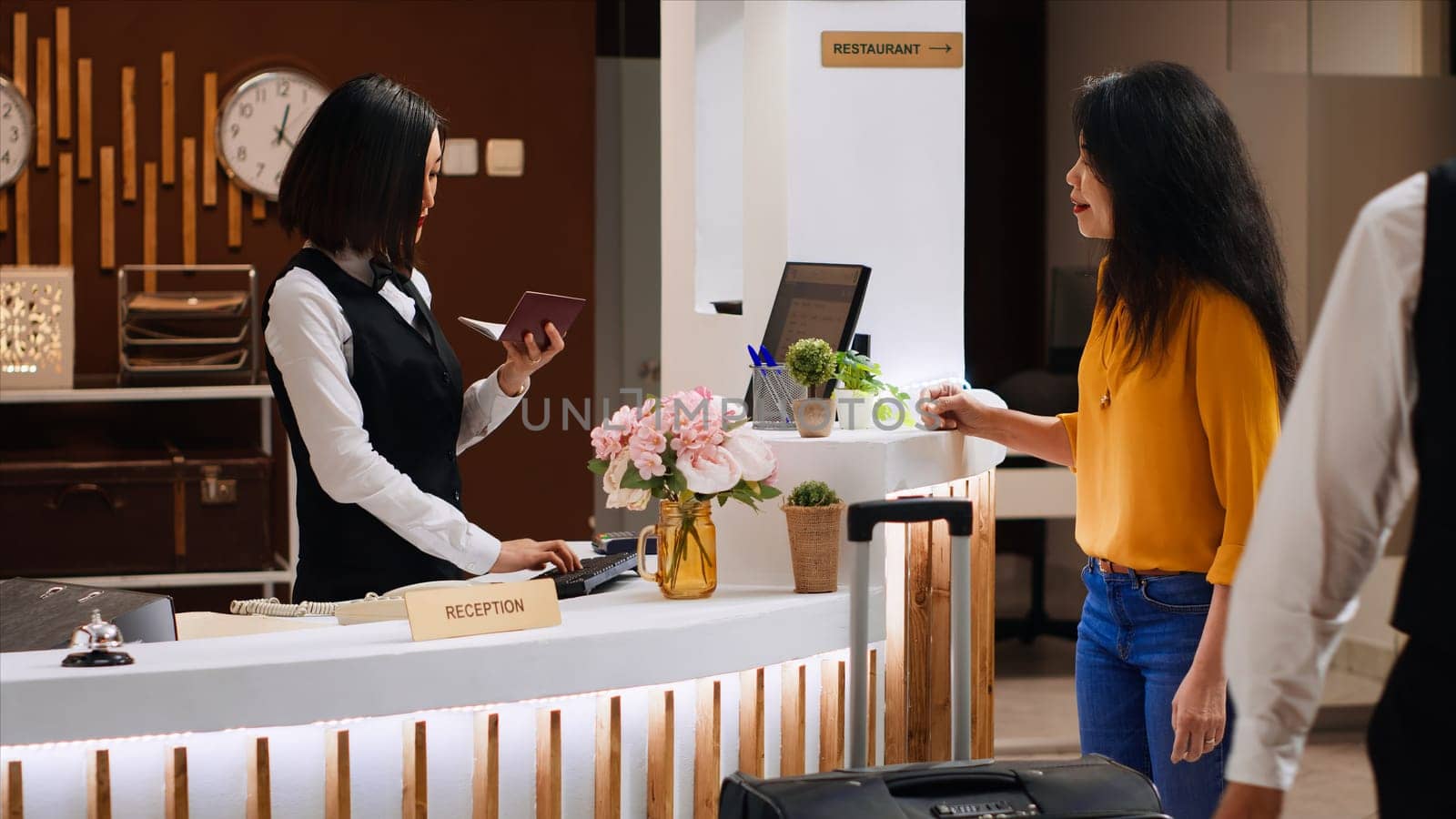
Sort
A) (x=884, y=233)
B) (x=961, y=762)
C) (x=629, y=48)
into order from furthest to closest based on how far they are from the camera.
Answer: (x=629, y=48) → (x=884, y=233) → (x=961, y=762)

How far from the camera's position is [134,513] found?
Result: 471 cm

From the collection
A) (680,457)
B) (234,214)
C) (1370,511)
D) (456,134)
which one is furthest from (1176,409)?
(234,214)

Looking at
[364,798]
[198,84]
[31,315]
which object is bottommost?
[364,798]

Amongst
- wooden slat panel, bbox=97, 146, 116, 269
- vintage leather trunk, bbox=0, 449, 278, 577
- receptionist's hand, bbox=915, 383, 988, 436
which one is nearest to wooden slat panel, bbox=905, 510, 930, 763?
receptionist's hand, bbox=915, 383, 988, 436

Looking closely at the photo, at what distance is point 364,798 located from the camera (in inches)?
80.4

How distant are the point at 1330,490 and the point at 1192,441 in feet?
2.70

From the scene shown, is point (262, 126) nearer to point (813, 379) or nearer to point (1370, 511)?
point (813, 379)

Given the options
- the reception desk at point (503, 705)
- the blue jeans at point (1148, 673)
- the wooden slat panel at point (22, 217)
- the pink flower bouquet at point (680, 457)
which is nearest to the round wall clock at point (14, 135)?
the wooden slat panel at point (22, 217)

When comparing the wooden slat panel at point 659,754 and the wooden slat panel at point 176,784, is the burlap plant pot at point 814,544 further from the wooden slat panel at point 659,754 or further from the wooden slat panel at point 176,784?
the wooden slat panel at point 176,784

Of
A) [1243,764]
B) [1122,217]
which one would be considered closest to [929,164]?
[1122,217]

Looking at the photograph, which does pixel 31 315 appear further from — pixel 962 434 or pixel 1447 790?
pixel 1447 790

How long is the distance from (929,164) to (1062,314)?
245 centimetres

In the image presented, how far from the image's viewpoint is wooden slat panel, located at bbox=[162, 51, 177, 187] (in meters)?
5.27

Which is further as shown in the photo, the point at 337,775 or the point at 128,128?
the point at 128,128
